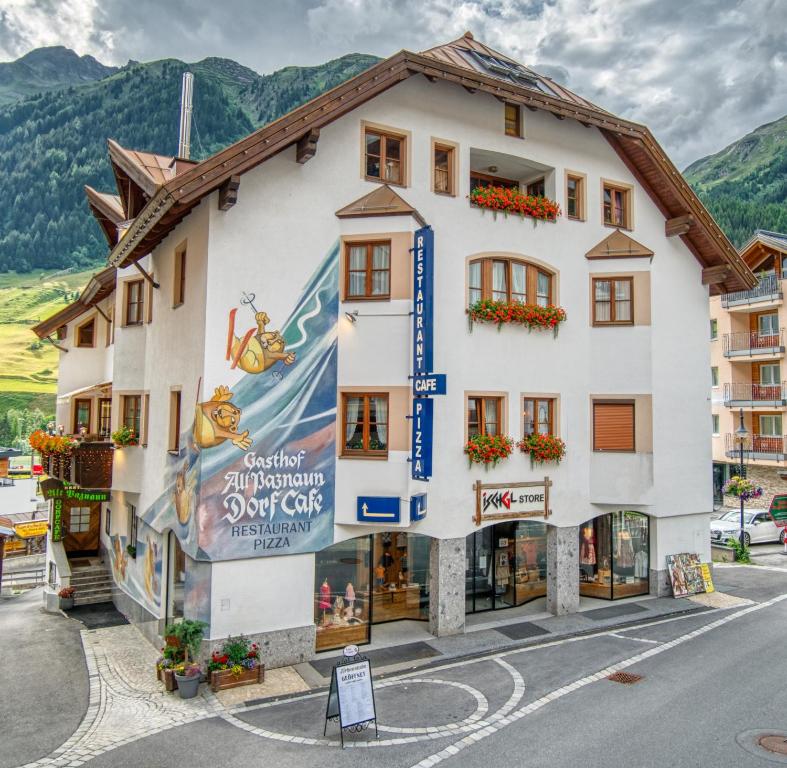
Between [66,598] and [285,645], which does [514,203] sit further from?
[66,598]

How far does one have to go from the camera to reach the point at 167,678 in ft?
46.4

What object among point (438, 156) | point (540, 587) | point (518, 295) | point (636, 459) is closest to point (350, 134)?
point (438, 156)

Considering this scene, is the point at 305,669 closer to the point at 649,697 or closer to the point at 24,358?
the point at 649,697

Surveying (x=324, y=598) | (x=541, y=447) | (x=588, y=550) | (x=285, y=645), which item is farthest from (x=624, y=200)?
(x=285, y=645)

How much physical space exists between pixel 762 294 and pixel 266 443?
34.2 m

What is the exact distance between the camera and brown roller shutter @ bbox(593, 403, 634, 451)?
20234 millimetres

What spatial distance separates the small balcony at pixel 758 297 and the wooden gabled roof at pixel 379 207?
27.8 metres

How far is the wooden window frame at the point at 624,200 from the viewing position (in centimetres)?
2095

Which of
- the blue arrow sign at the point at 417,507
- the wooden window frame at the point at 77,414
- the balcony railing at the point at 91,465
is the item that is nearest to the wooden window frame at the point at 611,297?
the blue arrow sign at the point at 417,507

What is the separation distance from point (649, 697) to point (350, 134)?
1483 cm

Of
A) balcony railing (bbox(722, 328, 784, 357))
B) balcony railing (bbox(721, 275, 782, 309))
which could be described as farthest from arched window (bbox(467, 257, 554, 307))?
balcony railing (bbox(722, 328, 784, 357))

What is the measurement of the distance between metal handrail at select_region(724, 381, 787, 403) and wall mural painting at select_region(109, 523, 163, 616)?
114 ft

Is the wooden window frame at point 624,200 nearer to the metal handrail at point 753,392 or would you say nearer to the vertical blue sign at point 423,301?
the vertical blue sign at point 423,301

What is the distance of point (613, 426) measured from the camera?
20.3 m
